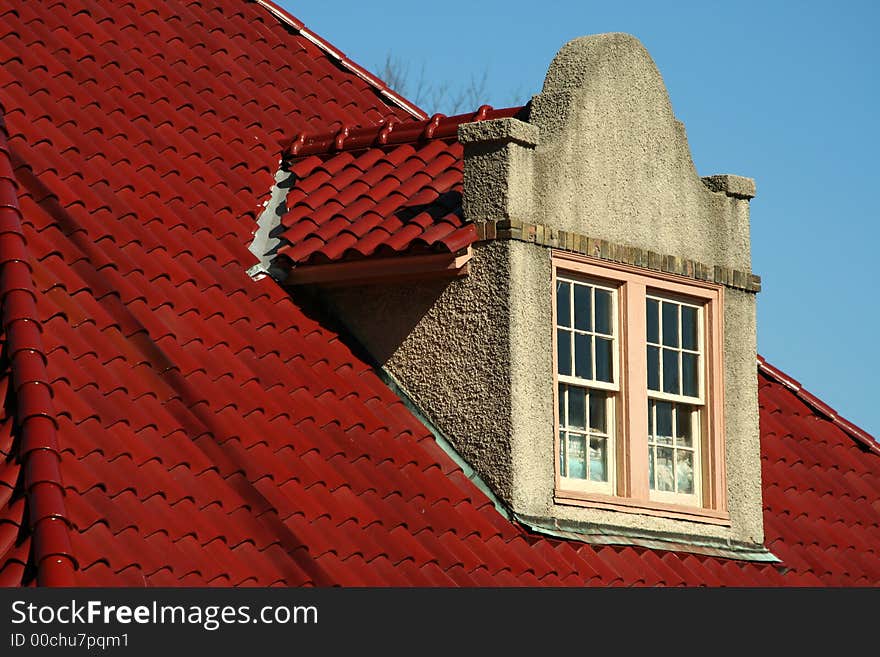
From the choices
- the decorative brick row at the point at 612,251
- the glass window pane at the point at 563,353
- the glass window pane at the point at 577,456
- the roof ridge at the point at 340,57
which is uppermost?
the roof ridge at the point at 340,57

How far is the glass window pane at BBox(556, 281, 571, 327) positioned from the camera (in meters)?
10.9

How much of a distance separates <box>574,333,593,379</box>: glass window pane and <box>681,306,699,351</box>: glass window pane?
3.35ft

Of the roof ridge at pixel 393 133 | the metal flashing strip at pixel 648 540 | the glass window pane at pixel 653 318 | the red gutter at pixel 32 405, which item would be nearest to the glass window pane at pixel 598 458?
the metal flashing strip at pixel 648 540

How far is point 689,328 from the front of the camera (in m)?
11.8

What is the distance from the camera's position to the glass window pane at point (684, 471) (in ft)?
37.8

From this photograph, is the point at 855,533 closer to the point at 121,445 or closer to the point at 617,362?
the point at 617,362

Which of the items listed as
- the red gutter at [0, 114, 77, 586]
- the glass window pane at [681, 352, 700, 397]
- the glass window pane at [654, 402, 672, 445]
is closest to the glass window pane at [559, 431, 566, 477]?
the glass window pane at [654, 402, 672, 445]

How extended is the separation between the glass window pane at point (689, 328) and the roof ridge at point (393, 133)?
197cm

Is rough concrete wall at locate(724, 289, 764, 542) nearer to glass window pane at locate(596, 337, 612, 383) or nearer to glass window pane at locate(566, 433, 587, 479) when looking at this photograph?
glass window pane at locate(596, 337, 612, 383)

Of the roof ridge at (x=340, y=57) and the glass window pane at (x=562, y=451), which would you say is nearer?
the glass window pane at (x=562, y=451)

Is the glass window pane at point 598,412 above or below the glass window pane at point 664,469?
above

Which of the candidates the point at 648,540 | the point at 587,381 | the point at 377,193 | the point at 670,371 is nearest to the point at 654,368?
the point at 670,371

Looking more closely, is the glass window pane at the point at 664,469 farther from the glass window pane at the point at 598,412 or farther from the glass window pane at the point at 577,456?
the glass window pane at the point at 577,456

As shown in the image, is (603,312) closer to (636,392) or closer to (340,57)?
(636,392)
